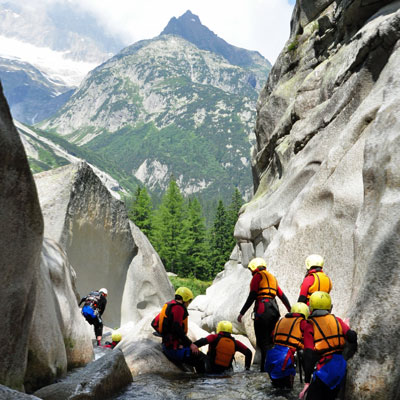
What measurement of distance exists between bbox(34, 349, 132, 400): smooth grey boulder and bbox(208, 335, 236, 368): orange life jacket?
92.6 inches

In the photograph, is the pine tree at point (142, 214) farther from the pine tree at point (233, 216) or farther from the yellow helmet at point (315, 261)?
the yellow helmet at point (315, 261)

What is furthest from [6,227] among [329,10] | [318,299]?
[329,10]

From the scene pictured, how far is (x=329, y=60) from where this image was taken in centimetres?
2058

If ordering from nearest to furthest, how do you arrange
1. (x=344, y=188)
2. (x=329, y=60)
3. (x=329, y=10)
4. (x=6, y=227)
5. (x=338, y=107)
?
(x=6, y=227) → (x=344, y=188) → (x=338, y=107) → (x=329, y=60) → (x=329, y=10)

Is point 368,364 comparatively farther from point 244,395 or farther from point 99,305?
point 99,305

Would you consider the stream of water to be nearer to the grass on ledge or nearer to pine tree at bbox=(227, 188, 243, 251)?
the grass on ledge

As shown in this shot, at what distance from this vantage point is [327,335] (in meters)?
6.66

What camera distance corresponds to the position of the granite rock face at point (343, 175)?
689 centimetres

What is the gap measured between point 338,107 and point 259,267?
7.97 meters

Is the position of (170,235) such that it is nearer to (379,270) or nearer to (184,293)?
(184,293)

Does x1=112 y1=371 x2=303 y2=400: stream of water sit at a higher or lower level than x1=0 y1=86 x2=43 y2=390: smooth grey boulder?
lower

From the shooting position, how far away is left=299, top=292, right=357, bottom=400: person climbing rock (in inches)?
258

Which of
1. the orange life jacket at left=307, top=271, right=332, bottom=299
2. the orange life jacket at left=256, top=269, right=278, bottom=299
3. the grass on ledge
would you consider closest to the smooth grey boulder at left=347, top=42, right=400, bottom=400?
the orange life jacket at left=307, top=271, right=332, bottom=299

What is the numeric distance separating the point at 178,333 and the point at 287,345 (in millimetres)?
3055
